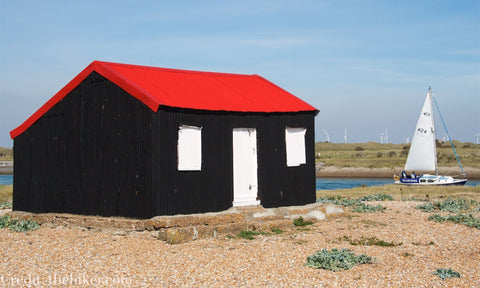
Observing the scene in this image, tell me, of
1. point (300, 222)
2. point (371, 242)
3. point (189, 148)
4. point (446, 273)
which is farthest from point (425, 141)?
point (446, 273)

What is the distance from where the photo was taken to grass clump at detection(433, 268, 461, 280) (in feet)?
32.5

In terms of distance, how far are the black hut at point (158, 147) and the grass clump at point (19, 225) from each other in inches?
32.9

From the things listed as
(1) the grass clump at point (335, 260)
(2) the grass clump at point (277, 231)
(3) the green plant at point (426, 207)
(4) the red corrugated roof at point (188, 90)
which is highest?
(4) the red corrugated roof at point (188, 90)

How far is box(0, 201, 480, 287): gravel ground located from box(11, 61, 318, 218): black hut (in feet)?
4.45

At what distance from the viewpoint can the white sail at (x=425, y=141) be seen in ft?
131

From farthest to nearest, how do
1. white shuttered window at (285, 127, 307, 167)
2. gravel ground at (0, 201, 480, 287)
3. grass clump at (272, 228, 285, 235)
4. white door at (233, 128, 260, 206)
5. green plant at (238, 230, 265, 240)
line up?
white shuttered window at (285, 127, 307, 167) → white door at (233, 128, 260, 206) → grass clump at (272, 228, 285, 235) → green plant at (238, 230, 265, 240) → gravel ground at (0, 201, 480, 287)

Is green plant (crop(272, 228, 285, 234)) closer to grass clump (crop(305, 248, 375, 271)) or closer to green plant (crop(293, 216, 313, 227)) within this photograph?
green plant (crop(293, 216, 313, 227))

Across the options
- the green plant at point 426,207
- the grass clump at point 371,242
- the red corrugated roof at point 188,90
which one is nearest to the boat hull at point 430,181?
the green plant at point 426,207

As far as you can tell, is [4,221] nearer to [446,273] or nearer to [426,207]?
[446,273]

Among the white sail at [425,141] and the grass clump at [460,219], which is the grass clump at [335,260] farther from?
the white sail at [425,141]

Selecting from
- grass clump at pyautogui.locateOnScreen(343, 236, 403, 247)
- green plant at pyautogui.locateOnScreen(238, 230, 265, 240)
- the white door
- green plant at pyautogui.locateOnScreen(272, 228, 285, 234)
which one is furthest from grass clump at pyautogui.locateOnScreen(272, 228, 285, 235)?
grass clump at pyautogui.locateOnScreen(343, 236, 403, 247)

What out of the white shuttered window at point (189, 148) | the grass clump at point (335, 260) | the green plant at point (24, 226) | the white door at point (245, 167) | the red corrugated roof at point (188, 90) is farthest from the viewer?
the white door at point (245, 167)

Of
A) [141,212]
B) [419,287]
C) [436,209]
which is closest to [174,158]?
[141,212]

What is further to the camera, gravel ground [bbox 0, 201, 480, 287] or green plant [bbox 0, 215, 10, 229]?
green plant [bbox 0, 215, 10, 229]
